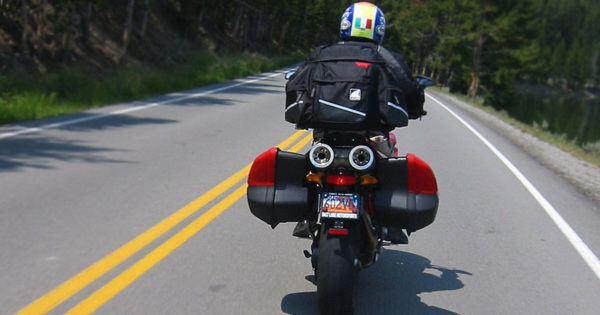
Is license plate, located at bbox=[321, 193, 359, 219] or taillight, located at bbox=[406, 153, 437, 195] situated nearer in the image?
license plate, located at bbox=[321, 193, 359, 219]

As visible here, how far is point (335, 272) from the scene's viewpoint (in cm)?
411

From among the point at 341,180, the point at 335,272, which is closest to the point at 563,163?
the point at 341,180

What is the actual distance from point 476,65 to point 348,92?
63279 millimetres

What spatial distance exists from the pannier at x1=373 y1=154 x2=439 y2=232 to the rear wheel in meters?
0.42

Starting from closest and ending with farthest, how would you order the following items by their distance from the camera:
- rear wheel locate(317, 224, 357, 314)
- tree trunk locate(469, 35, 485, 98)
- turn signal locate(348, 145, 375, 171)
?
rear wheel locate(317, 224, 357, 314) < turn signal locate(348, 145, 375, 171) < tree trunk locate(469, 35, 485, 98)

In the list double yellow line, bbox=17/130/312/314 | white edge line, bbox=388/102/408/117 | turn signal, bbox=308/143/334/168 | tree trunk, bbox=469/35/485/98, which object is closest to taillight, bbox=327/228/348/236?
turn signal, bbox=308/143/334/168

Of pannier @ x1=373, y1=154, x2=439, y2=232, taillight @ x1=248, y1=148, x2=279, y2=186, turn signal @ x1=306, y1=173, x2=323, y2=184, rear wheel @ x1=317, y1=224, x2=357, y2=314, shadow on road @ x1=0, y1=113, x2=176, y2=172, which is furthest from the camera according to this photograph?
shadow on road @ x1=0, y1=113, x2=176, y2=172

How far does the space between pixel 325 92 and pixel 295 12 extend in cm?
7671

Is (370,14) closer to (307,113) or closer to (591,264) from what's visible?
(307,113)

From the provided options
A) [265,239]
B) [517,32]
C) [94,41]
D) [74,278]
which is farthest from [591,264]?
[517,32]

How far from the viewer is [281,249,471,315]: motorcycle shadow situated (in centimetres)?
469

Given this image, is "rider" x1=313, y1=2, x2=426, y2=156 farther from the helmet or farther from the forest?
the forest

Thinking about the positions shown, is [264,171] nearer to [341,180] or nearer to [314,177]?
[314,177]

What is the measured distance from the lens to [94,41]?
32.2m
